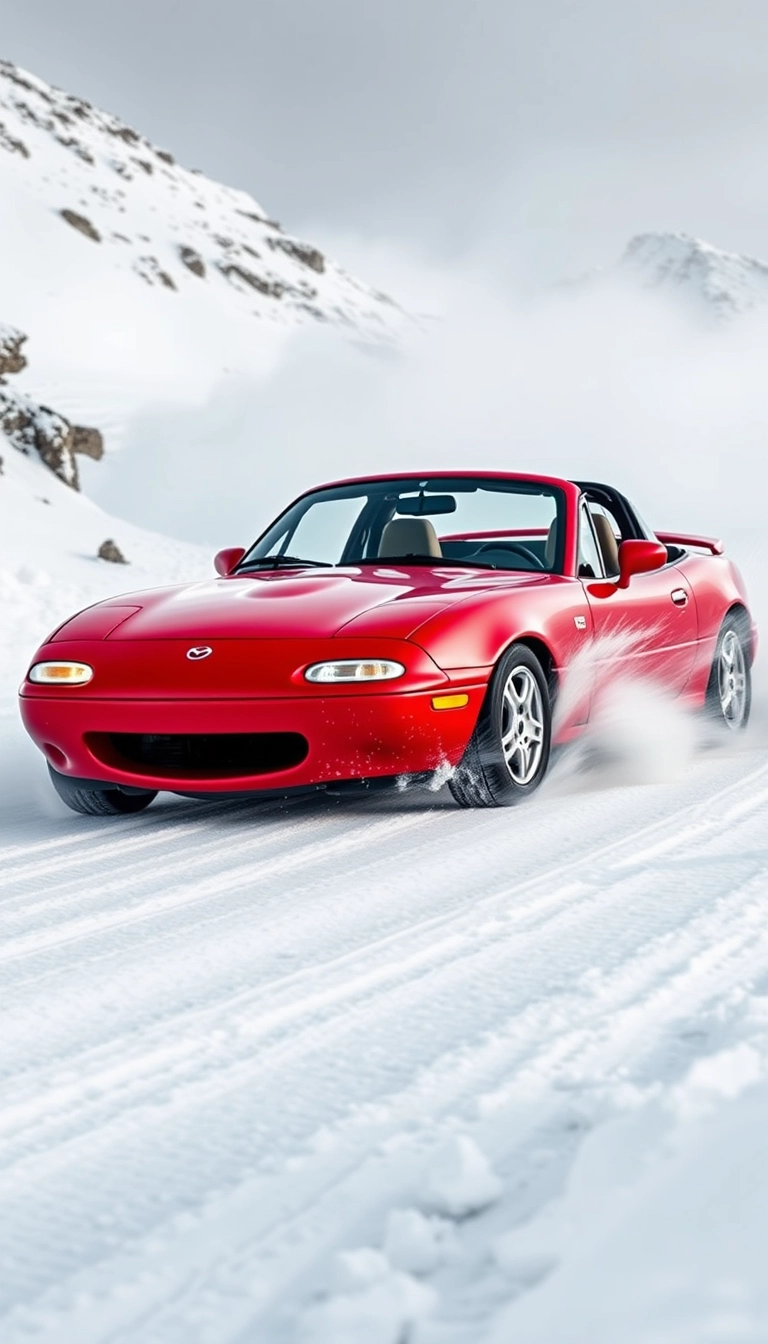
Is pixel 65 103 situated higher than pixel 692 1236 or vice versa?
pixel 65 103

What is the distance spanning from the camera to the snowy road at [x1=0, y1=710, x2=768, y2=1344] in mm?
1610

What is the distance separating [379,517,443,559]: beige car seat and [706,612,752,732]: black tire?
1578 millimetres

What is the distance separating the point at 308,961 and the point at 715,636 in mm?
4001

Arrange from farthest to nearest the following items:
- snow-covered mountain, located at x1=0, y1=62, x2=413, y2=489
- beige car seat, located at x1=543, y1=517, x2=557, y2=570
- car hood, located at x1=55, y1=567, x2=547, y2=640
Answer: snow-covered mountain, located at x1=0, y1=62, x2=413, y2=489
beige car seat, located at x1=543, y1=517, x2=557, y2=570
car hood, located at x1=55, y1=567, x2=547, y2=640

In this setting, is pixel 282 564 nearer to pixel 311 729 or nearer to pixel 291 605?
pixel 291 605

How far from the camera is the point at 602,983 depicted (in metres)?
2.64

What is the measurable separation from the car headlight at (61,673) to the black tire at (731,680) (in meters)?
3.00

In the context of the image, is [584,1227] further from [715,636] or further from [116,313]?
[116,313]

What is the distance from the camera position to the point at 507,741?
15.6 ft

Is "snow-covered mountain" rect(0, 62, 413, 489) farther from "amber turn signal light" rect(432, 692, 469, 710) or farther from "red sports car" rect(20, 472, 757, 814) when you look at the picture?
"amber turn signal light" rect(432, 692, 469, 710)

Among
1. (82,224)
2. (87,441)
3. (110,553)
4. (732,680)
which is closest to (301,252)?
(82,224)

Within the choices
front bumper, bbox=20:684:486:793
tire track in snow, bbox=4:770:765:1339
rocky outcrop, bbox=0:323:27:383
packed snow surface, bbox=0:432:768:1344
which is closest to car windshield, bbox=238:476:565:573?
front bumper, bbox=20:684:486:793

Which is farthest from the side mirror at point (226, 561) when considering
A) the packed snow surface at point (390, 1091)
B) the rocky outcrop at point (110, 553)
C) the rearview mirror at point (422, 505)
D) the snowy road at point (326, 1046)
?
the rocky outcrop at point (110, 553)

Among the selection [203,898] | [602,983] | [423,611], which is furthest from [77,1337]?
[423,611]
